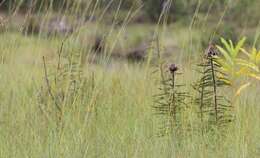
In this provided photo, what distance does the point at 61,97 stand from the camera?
10.5ft

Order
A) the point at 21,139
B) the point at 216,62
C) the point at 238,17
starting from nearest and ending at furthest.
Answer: the point at 21,139 < the point at 216,62 < the point at 238,17

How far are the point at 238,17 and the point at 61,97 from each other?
25.8 feet

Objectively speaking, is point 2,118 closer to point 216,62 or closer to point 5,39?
point 5,39

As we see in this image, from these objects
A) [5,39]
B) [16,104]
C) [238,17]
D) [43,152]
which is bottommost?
[43,152]

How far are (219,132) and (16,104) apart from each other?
3.41ft

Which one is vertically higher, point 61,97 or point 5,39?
point 5,39

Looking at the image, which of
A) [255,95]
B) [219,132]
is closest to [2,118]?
[219,132]

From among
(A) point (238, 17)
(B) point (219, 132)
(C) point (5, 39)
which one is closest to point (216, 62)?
(B) point (219, 132)

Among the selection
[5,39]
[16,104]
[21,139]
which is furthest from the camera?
[5,39]

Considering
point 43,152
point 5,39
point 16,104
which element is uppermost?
point 5,39

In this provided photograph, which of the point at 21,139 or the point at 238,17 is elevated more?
the point at 238,17

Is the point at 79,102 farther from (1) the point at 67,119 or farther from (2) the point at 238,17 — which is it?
(2) the point at 238,17

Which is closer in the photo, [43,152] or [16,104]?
[43,152]

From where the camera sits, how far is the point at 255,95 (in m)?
3.50
